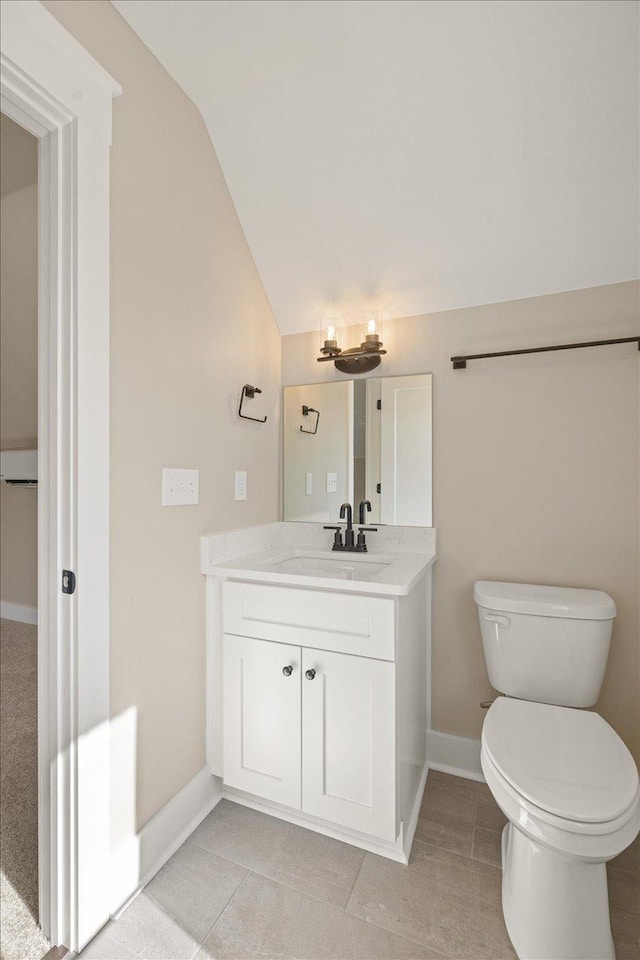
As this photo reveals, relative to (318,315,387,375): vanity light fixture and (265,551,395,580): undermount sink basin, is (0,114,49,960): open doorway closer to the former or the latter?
(265,551,395,580): undermount sink basin

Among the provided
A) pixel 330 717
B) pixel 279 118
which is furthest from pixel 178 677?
pixel 279 118

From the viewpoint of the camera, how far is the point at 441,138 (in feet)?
4.62

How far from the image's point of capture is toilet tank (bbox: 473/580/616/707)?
1421 millimetres

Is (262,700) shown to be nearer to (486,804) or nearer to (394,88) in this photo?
(486,804)

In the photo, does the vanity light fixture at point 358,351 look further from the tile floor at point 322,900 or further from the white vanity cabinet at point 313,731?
the tile floor at point 322,900

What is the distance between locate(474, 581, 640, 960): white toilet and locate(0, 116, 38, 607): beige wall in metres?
2.61

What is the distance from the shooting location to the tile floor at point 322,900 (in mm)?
1085

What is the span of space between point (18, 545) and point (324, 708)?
7.77 feet

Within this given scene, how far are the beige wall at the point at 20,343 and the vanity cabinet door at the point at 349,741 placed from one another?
2.11 m

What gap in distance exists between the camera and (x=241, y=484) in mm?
1794

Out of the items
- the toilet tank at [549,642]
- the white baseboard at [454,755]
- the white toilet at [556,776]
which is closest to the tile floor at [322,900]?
the white toilet at [556,776]

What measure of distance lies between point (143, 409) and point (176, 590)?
59 cm

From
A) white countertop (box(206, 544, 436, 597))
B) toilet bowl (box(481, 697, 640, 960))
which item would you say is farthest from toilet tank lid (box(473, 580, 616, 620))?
toilet bowl (box(481, 697, 640, 960))

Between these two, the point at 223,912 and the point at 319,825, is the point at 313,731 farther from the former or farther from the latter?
the point at 223,912
